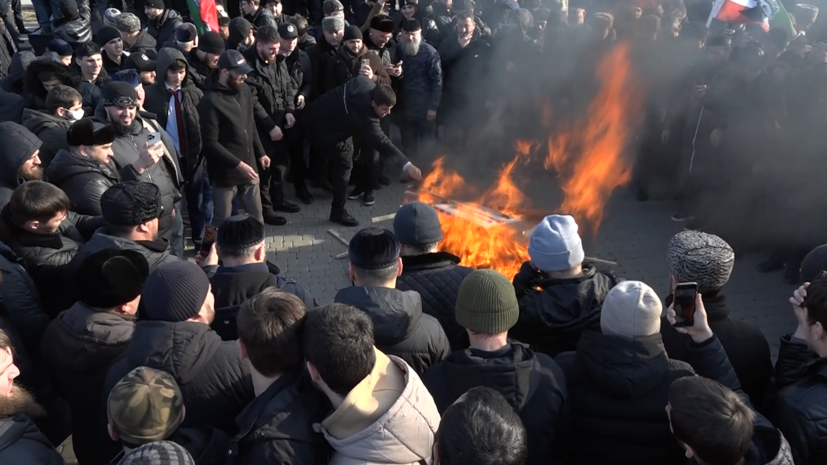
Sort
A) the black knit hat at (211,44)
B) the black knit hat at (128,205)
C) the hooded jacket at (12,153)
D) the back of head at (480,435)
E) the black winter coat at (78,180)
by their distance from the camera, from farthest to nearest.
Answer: the black knit hat at (211,44) → the black winter coat at (78,180) → the hooded jacket at (12,153) → the black knit hat at (128,205) → the back of head at (480,435)

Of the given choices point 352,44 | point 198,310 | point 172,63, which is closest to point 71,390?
point 198,310

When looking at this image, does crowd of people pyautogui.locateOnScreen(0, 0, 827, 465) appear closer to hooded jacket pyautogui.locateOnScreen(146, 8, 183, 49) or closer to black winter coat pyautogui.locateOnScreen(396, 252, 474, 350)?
black winter coat pyautogui.locateOnScreen(396, 252, 474, 350)

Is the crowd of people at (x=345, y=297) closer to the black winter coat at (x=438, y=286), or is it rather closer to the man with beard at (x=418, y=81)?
the black winter coat at (x=438, y=286)

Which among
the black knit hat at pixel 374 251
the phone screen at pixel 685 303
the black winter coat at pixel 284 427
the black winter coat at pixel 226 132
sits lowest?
the black winter coat at pixel 226 132

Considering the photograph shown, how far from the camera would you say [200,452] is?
97.0 inches

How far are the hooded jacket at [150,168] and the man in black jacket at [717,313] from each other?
158 inches

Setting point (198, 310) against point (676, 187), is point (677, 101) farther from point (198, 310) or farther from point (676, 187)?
point (198, 310)

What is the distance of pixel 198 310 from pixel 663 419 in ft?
6.91

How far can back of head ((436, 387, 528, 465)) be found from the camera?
6.83 ft

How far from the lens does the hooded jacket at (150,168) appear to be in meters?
5.45

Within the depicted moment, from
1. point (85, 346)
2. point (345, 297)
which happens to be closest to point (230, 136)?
point (85, 346)

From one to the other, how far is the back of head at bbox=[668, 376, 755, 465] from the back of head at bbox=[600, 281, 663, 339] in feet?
1.53

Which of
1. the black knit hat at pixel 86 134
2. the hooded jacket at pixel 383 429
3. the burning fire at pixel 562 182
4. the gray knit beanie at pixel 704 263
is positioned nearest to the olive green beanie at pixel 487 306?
the hooded jacket at pixel 383 429

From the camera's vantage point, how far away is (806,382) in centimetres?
286
